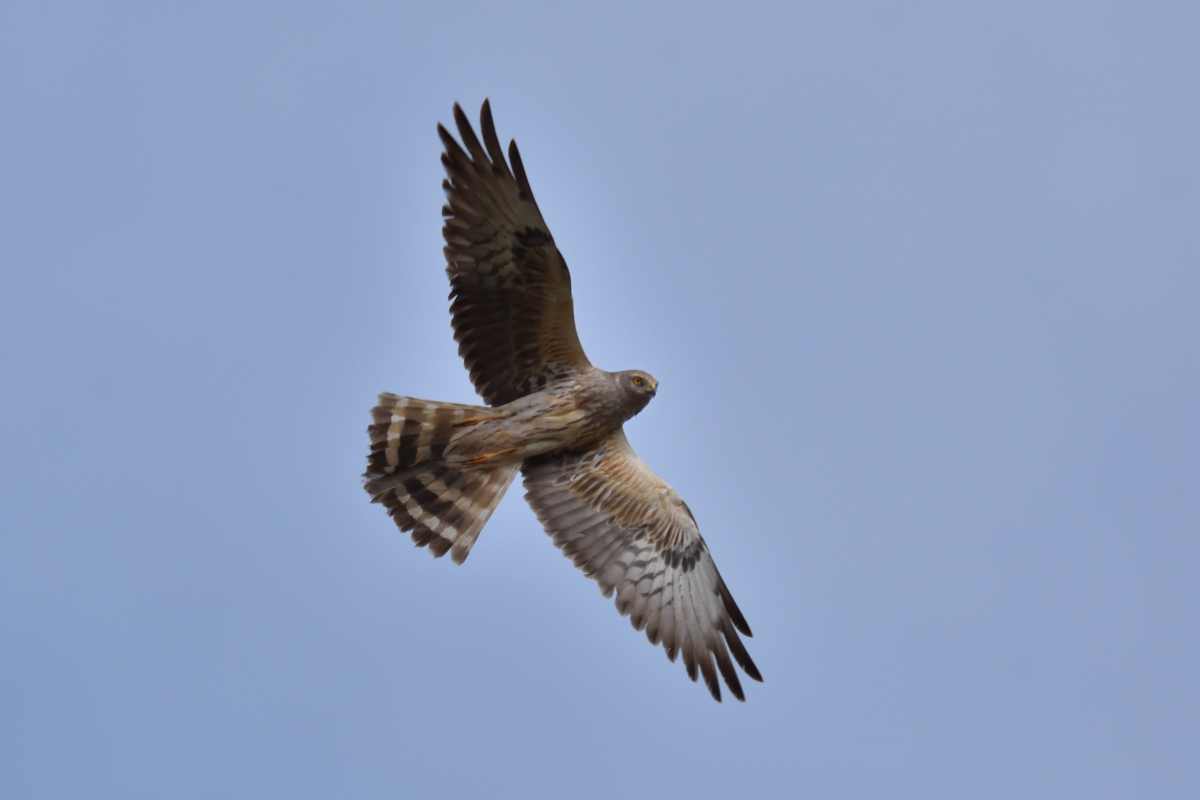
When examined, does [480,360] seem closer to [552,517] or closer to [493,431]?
[493,431]

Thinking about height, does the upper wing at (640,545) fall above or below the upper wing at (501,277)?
below

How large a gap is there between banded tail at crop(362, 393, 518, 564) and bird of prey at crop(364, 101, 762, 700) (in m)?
0.01

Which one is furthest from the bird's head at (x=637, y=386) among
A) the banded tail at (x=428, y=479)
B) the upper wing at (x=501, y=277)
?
the banded tail at (x=428, y=479)

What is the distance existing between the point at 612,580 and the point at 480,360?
212 centimetres

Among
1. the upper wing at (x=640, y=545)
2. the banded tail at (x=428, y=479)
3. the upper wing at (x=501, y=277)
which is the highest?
the upper wing at (x=501, y=277)

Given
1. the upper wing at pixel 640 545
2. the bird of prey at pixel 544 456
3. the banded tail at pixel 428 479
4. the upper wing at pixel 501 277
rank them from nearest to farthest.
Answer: the upper wing at pixel 501 277, the bird of prey at pixel 544 456, the banded tail at pixel 428 479, the upper wing at pixel 640 545

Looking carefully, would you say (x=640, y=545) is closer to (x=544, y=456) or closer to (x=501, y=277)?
(x=544, y=456)

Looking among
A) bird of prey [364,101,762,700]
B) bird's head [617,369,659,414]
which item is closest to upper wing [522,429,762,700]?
bird of prey [364,101,762,700]

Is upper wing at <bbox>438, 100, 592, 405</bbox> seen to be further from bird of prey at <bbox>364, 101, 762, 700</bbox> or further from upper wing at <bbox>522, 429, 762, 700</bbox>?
upper wing at <bbox>522, 429, 762, 700</bbox>

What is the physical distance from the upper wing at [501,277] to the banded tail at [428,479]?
0.46 metres

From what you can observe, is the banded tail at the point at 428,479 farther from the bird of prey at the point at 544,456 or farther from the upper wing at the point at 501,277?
the upper wing at the point at 501,277

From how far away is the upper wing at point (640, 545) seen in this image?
9.40 metres

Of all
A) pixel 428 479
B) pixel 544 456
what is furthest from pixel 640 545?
pixel 428 479

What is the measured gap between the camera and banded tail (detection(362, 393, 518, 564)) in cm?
930
